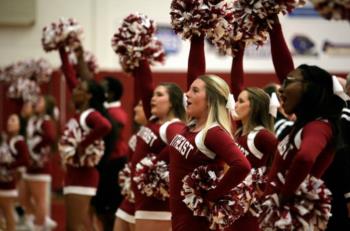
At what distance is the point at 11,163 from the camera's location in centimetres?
889

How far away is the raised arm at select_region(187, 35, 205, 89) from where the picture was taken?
15.2ft

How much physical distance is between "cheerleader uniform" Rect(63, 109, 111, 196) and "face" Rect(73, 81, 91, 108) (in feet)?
0.33

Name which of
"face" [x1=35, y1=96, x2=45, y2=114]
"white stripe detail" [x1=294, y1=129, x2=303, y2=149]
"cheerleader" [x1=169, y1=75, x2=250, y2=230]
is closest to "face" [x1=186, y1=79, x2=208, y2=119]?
"cheerleader" [x1=169, y1=75, x2=250, y2=230]

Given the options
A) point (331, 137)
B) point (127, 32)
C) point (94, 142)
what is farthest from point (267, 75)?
point (331, 137)

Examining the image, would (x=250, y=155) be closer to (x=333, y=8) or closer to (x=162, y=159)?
(x=162, y=159)

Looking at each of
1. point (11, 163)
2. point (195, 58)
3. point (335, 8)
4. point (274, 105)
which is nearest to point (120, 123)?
point (11, 163)

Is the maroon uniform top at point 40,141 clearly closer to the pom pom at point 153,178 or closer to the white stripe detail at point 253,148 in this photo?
the pom pom at point 153,178

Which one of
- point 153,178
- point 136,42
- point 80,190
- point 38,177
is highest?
point 136,42

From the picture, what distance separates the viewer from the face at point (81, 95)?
6773 millimetres

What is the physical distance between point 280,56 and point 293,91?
0.62 metres

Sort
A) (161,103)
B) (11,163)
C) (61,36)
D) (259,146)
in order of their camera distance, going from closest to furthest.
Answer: (259,146)
(161,103)
(61,36)
(11,163)

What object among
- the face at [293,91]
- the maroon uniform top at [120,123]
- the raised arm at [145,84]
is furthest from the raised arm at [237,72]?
the maroon uniform top at [120,123]

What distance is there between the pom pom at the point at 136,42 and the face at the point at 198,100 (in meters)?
1.41

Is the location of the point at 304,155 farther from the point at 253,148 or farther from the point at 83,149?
the point at 83,149
